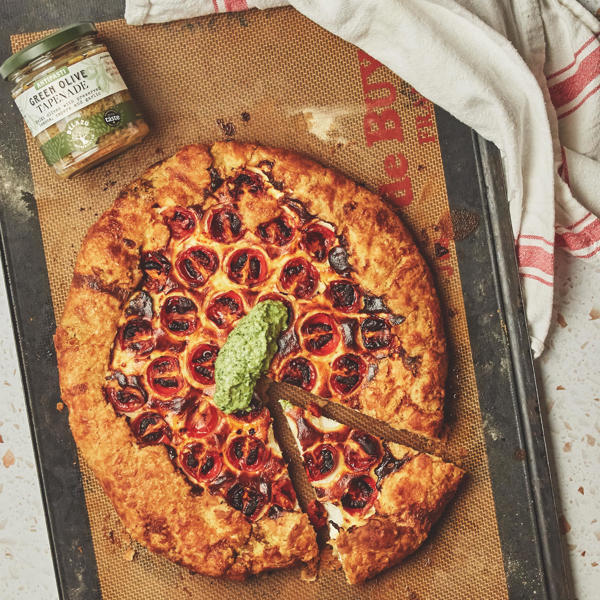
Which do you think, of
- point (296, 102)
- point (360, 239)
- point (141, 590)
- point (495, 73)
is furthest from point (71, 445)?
point (495, 73)

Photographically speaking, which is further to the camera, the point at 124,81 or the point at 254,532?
the point at 124,81

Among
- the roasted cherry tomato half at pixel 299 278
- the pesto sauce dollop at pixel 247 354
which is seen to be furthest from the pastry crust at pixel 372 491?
the roasted cherry tomato half at pixel 299 278

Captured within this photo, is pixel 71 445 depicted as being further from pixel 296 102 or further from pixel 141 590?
pixel 296 102

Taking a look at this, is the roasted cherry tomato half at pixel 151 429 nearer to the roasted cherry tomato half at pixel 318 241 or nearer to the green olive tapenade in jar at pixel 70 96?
the roasted cherry tomato half at pixel 318 241

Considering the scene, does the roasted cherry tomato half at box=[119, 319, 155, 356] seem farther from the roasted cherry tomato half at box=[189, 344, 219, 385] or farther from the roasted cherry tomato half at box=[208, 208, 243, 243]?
the roasted cherry tomato half at box=[208, 208, 243, 243]

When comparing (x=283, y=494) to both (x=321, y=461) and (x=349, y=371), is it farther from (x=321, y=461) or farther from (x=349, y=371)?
(x=349, y=371)

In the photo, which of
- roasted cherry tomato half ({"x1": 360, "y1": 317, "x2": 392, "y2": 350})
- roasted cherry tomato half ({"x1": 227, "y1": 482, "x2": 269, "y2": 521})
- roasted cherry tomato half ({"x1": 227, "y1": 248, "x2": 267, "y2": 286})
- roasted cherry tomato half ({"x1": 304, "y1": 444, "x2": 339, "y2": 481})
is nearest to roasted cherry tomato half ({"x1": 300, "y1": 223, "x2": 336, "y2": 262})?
roasted cherry tomato half ({"x1": 227, "y1": 248, "x2": 267, "y2": 286})
